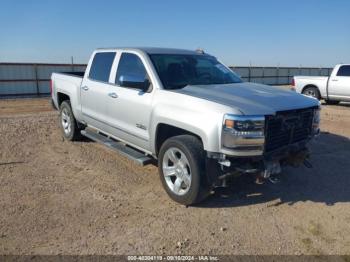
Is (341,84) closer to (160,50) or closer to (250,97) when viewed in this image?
(160,50)

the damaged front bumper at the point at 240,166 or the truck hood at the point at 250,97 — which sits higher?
the truck hood at the point at 250,97

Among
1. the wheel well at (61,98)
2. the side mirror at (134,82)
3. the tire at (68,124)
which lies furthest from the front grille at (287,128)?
the wheel well at (61,98)

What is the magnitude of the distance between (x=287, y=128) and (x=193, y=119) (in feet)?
3.83

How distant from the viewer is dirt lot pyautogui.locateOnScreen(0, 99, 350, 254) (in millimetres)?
3588

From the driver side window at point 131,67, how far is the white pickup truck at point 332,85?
1184cm

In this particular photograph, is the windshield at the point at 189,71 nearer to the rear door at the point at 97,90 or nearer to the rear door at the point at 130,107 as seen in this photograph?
the rear door at the point at 130,107

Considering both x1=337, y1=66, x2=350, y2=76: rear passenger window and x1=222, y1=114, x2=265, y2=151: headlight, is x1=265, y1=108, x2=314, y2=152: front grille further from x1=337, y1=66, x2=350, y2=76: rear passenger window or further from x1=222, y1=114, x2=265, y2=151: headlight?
x1=337, y1=66, x2=350, y2=76: rear passenger window

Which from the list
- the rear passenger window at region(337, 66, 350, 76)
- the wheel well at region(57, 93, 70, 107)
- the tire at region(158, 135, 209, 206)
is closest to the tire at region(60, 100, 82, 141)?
the wheel well at region(57, 93, 70, 107)

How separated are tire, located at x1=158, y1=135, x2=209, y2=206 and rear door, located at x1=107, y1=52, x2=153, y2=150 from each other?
0.52 meters

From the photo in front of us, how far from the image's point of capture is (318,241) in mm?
3719

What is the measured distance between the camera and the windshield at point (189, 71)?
4.98 m

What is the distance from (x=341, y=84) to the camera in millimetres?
14586

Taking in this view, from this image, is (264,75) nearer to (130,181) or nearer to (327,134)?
(327,134)

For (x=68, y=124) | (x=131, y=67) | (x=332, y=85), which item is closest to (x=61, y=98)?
(x=68, y=124)
